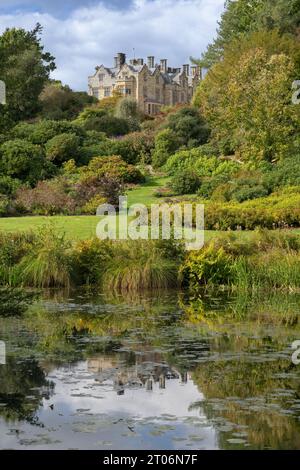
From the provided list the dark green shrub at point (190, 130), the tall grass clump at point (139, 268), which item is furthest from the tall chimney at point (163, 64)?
the tall grass clump at point (139, 268)

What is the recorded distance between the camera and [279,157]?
3466 cm

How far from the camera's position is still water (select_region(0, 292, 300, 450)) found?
22.2ft

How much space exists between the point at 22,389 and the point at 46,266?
8.41 m

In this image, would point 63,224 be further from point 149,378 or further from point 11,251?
point 149,378

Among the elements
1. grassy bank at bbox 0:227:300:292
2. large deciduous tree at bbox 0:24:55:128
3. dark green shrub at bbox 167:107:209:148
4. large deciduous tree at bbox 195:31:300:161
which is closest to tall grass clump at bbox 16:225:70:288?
grassy bank at bbox 0:227:300:292

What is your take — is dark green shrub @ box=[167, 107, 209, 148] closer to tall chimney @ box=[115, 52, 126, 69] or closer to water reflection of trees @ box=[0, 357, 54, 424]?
water reflection of trees @ box=[0, 357, 54, 424]

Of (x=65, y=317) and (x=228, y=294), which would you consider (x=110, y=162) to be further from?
(x=65, y=317)

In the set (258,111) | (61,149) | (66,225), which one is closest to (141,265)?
(66,225)

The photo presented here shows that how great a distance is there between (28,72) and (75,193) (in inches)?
1118

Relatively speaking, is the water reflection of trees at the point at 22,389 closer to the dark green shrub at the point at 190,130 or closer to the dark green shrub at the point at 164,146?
the dark green shrub at the point at 164,146

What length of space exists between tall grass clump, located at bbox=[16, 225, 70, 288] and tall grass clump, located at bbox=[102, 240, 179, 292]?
0.88 m

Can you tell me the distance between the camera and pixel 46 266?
1656 centimetres

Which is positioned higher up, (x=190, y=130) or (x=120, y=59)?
(x=120, y=59)

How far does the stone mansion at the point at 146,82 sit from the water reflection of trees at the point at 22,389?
74.5 meters
